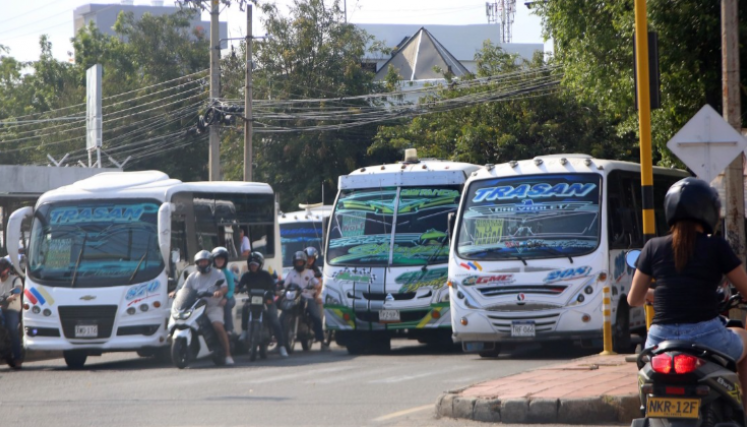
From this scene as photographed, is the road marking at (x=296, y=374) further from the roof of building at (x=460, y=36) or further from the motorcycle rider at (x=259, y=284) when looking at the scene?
the roof of building at (x=460, y=36)

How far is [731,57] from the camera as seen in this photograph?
13.4 metres

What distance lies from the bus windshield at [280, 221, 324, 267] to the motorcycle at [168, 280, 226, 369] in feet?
34.0

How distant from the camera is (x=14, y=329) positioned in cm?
1673

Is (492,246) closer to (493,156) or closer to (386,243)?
(386,243)

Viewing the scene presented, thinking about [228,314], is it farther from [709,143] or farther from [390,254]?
[709,143]

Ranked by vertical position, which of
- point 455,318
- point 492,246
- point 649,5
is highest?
point 649,5

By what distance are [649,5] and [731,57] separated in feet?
13.4

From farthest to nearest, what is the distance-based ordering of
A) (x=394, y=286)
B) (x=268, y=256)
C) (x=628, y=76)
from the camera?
(x=268, y=256) → (x=628, y=76) → (x=394, y=286)

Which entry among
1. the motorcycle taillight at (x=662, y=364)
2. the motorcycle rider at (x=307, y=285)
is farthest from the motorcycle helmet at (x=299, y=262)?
the motorcycle taillight at (x=662, y=364)

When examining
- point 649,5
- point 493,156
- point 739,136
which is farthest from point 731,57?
point 493,156

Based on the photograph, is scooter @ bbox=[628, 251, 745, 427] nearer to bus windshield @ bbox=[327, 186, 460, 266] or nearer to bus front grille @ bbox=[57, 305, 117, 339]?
bus windshield @ bbox=[327, 186, 460, 266]

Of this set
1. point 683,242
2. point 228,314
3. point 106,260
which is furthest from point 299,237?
point 683,242

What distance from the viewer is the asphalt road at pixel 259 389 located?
10.1 metres

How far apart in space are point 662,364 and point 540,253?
31.7ft
